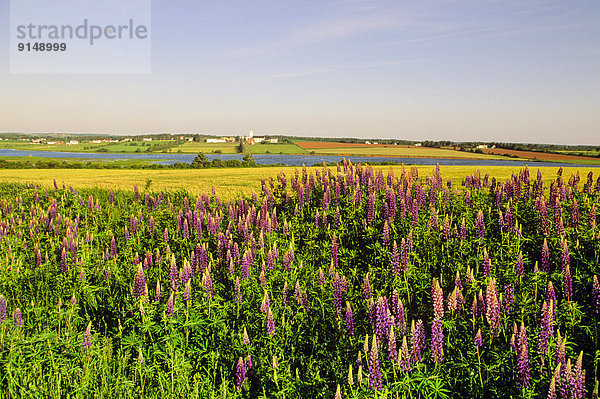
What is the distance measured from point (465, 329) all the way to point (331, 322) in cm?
159

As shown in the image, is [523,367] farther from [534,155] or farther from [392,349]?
[534,155]

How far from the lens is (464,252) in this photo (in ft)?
21.6

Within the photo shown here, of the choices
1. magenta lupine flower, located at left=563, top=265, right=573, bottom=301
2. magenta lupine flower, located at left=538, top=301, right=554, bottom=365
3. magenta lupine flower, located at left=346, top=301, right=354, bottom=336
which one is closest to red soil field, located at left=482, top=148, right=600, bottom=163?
magenta lupine flower, located at left=563, top=265, right=573, bottom=301

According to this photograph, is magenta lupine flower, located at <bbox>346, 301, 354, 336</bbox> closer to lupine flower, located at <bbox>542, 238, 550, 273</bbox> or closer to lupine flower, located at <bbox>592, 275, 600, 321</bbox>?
lupine flower, located at <bbox>592, 275, 600, 321</bbox>

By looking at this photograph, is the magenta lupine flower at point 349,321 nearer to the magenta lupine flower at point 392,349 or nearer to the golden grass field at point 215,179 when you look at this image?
the magenta lupine flower at point 392,349

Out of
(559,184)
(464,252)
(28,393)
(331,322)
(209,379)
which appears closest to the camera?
(28,393)

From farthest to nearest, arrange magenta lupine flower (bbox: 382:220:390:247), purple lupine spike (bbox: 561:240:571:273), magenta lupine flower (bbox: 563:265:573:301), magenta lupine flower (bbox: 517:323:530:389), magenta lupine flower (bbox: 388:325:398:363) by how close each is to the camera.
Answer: magenta lupine flower (bbox: 382:220:390:247) < purple lupine spike (bbox: 561:240:571:273) < magenta lupine flower (bbox: 563:265:573:301) < magenta lupine flower (bbox: 388:325:398:363) < magenta lupine flower (bbox: 517:323:530:389)

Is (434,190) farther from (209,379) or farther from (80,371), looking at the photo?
(80,371)

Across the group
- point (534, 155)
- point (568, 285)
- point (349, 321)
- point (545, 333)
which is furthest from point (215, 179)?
point (534, 155)

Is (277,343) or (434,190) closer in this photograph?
(277,343)

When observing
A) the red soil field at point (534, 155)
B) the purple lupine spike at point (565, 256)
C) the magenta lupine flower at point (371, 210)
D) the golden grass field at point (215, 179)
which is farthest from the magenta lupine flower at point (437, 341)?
the red soil field at point (534, 155)

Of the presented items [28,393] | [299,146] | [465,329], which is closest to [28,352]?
[28,393]

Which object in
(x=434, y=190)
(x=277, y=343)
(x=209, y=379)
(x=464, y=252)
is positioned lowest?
(x=209, y=379)

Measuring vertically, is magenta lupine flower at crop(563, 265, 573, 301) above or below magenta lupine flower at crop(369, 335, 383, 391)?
above
